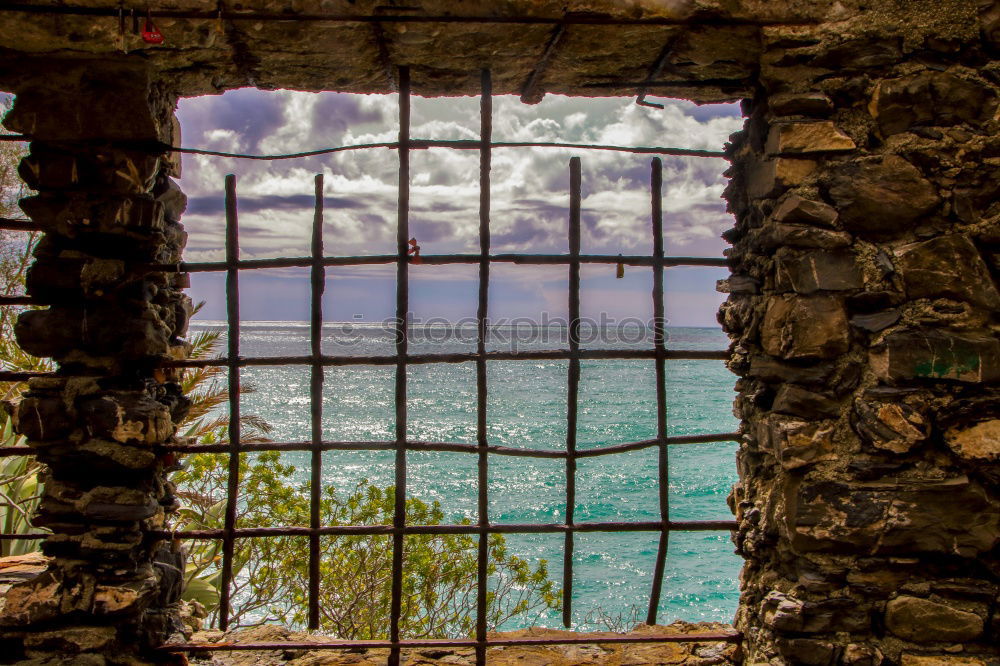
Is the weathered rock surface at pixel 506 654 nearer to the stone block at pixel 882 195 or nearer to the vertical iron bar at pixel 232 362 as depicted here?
the vertical iron bar at pixel 232 362

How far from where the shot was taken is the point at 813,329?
1.82 m

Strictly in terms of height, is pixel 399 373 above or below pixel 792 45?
below

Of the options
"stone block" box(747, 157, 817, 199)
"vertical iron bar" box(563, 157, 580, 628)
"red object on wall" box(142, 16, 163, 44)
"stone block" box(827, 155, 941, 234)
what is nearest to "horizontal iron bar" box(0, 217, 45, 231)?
"red object on wall" box(142, 16, 163, 44)

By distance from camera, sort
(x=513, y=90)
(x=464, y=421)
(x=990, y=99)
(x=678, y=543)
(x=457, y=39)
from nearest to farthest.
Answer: (x=990, y=99), (x=457, y=39), (x=513, y=90), (x=678, y=543), (x=464, y=421)

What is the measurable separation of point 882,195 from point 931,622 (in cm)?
117

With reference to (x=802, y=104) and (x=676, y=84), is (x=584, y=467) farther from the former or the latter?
(x=802, y=104)

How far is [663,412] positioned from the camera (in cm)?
227

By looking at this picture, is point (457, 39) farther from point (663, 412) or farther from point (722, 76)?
point (663, 412)

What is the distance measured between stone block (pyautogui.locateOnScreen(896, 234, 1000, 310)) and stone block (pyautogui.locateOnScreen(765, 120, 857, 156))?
356 mm

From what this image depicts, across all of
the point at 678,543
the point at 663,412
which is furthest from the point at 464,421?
the point at 663,412

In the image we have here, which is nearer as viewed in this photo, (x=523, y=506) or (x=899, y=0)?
(x=899, y=0)

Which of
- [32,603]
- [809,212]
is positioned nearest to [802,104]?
[809,212]

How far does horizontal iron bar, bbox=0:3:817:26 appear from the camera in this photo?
1.81 meters

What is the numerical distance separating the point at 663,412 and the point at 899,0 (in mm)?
1407
